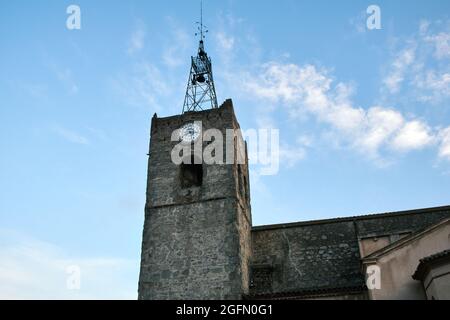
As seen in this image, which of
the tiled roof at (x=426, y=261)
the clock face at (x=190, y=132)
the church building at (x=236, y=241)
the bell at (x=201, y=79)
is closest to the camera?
the tiled roof at (x=426, y=261)

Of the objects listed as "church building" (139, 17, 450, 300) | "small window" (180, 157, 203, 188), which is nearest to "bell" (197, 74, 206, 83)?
"church building" (139, 17, 450, 300)

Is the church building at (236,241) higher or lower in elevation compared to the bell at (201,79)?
lower

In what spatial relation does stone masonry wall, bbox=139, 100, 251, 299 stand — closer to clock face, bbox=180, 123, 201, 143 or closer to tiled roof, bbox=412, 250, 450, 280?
clock face, bbox=180, 123, 201, 143

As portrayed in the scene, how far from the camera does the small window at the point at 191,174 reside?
58.3 ft

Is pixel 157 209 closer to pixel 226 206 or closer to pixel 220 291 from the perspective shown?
pixel 226 206

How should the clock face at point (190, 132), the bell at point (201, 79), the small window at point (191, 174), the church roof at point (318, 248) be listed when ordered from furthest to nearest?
1. the bell at point (201, 79)
2. the clock face at point (190, 132)
3. the small window at point (191, 174)
4. the church roof at point (318, 248)

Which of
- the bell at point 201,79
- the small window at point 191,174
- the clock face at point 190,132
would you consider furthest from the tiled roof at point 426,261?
the bell at point 201,79

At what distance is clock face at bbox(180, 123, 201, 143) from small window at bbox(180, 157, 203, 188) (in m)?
0.85

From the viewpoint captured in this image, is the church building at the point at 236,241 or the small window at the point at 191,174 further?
the small window at the point at 191,174

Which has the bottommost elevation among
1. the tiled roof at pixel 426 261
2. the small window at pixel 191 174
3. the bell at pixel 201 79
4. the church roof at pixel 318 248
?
the tiled roof at pixel 426 261

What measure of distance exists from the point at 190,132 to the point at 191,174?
167cm

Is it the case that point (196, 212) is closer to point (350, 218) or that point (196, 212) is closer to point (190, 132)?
point (190, 132)

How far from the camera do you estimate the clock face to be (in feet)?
59.5

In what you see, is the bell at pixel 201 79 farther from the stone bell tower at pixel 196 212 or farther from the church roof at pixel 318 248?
the church roof at pixel 318 248
